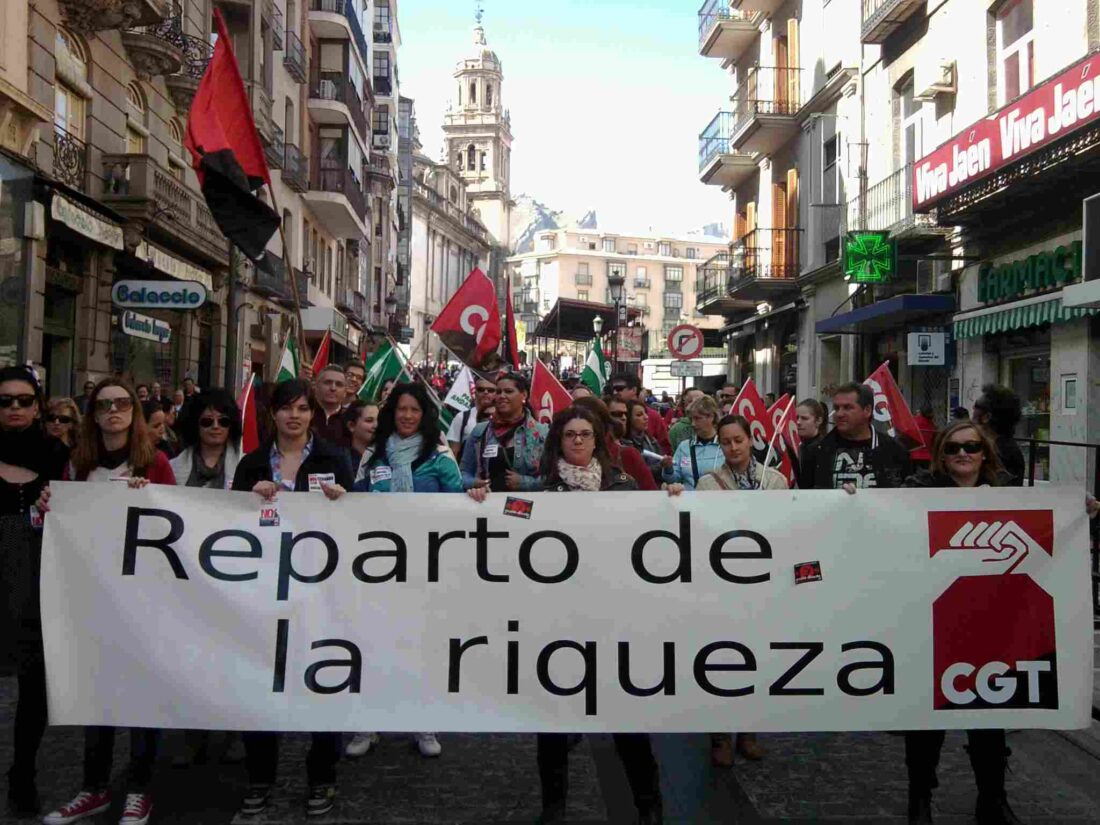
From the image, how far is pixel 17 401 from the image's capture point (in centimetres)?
464

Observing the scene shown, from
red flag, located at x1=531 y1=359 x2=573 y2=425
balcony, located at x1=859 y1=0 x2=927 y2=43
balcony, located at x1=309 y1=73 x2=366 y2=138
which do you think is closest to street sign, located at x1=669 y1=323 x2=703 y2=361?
balcony, located at x1=859 y1=0 x2=927 y2=43

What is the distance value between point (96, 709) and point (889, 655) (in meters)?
3.16

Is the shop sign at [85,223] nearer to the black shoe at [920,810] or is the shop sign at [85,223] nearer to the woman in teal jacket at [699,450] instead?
the woman in teal jacket at [699,450]

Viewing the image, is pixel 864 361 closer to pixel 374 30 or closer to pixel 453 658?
pixel 453 658

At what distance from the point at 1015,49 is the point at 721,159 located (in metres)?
14.2

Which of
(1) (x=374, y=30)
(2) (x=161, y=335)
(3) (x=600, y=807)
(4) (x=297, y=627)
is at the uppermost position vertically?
(1) (x=374, y=30)

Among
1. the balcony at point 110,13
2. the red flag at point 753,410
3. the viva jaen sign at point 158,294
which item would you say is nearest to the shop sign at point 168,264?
the viva jaen sign at point 158,294

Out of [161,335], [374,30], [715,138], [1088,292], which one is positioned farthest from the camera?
[374,30]

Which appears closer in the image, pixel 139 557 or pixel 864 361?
pixel 139 557

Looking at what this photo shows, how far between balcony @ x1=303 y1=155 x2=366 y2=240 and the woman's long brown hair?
29458 mm

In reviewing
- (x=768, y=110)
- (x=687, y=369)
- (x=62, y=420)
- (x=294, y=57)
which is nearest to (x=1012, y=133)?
(x=687, y=369)

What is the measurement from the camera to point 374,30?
174 ft

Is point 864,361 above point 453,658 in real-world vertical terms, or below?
above

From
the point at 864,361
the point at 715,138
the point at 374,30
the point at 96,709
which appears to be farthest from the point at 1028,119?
the point at 374,30
